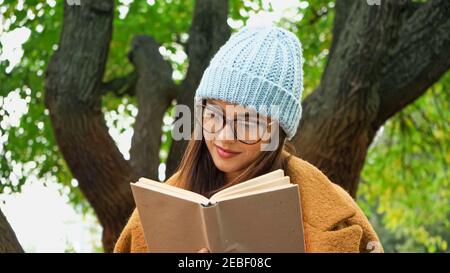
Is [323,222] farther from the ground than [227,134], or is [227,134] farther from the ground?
[227,134]

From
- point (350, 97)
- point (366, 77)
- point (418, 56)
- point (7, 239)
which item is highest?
point (418, 56)

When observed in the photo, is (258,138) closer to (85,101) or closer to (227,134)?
(227,134)

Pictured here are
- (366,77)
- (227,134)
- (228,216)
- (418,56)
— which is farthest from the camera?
(418,56)

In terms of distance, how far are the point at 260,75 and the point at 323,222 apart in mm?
486

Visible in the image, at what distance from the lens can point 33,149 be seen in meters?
6.64

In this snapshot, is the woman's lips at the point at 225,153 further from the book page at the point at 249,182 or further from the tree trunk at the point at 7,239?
the tree trunk at the point at 7,239

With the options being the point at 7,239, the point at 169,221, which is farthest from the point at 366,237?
the point at 7,239

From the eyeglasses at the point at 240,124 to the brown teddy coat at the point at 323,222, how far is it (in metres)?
0.22

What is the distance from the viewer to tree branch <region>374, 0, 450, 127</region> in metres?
5.33

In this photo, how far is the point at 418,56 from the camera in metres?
5.39

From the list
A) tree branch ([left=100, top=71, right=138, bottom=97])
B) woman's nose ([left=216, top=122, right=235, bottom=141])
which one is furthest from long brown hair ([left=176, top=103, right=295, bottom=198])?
tree branch ([left=100, top=71, right=138, bottom=97])

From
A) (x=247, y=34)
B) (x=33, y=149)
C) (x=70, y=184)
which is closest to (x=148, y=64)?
(x=33, y=149)

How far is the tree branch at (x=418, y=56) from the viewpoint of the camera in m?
5.33

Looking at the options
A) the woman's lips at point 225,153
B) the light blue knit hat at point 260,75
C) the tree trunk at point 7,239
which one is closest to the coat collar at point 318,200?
the light blue knit hat at point 260,75
